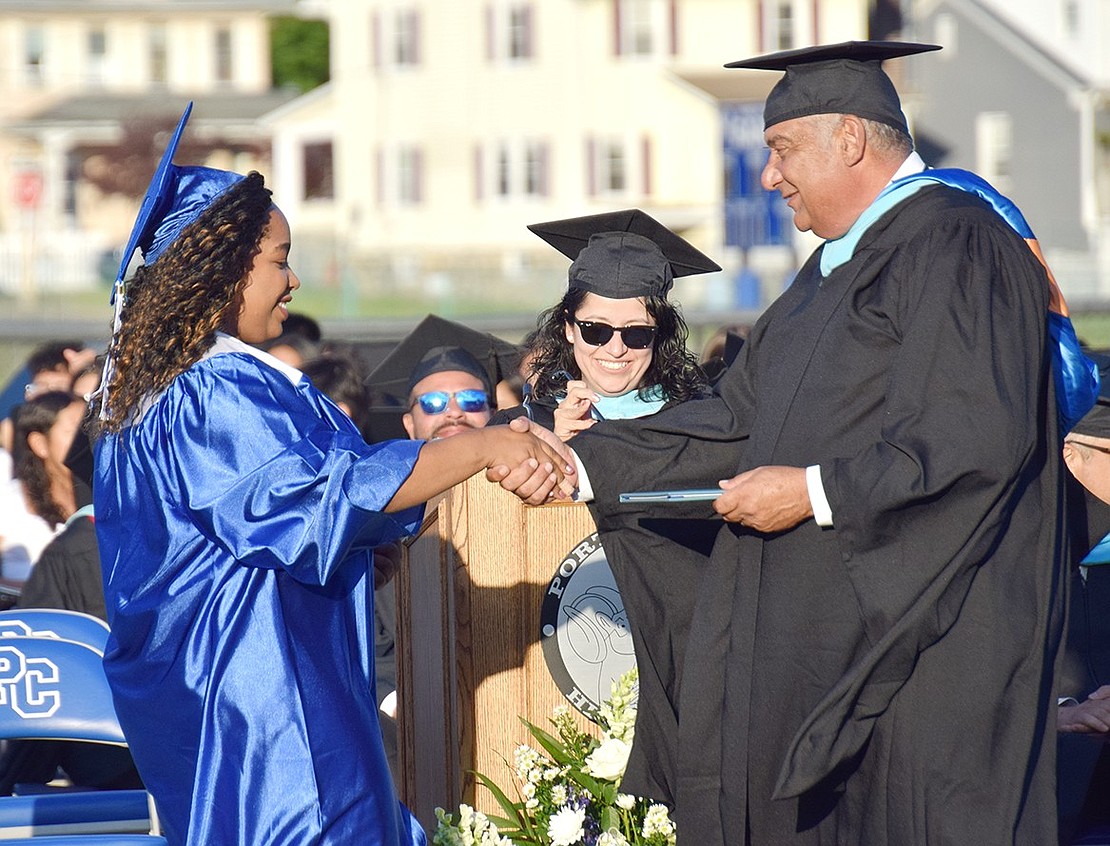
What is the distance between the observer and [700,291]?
113 feet

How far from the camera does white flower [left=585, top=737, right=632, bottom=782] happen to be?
13.7 ft

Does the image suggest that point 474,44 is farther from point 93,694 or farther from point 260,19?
point 93,694

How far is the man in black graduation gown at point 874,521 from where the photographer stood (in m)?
3.47

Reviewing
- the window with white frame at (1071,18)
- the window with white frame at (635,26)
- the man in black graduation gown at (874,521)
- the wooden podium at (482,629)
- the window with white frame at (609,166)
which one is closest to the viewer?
the man in black graduation gown at (874,521)

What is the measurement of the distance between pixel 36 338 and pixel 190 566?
77.0 feet

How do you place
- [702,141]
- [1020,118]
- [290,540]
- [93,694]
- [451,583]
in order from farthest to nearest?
[1020,118] → [702,141] → [93,694] → [451,583] → [290,540]

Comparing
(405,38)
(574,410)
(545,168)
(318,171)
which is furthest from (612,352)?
(318,171)

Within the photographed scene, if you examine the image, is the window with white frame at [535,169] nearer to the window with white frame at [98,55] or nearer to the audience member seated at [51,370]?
the window with white frame at [98,55]

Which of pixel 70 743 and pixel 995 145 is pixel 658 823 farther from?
pixel 995 145

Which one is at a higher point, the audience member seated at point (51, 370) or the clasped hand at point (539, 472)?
the clasped hand at point (539, 472)

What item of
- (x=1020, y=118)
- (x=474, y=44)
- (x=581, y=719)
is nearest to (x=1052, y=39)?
(x=1020, y=118)

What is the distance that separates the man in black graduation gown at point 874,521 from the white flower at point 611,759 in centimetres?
22

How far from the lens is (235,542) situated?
3.49 metres

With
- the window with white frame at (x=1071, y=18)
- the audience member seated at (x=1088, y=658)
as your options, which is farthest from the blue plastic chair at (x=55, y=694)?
the window with white frame at (x=1071, y=18)
